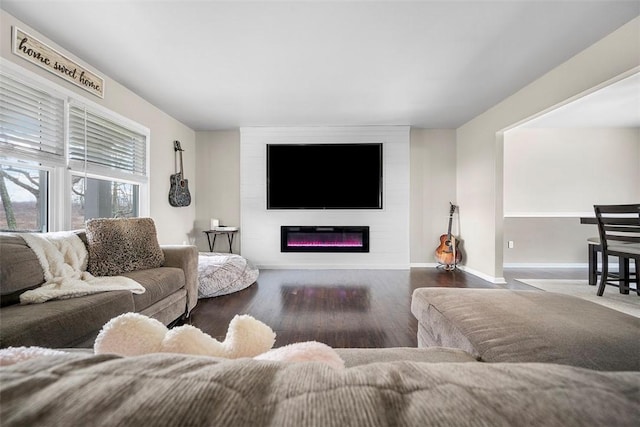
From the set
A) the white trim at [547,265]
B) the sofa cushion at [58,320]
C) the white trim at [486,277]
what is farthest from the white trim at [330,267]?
the sofa cushion at [58,320]

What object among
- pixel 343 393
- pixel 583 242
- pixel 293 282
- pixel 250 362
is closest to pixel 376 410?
pixel 343 393

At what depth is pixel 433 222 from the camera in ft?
15.2

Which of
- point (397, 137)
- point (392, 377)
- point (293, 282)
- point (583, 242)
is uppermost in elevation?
point (397, 137)

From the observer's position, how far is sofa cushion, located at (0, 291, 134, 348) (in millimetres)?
1082

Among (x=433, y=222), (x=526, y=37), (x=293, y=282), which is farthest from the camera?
(x=433, y=222)

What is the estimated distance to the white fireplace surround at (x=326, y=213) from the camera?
443 cm

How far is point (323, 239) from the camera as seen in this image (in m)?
4.53

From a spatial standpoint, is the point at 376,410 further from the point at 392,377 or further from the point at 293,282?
the point at 293,282

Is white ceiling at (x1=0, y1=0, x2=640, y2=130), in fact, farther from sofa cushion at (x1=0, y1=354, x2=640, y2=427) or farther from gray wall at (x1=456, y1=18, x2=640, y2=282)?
sofa cushion at (x1=0, y1=354, x2=640, y2=427)

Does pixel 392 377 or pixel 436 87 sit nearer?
pixel 392 377

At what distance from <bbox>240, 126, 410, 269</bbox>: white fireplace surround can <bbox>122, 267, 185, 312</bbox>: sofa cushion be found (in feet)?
7.42

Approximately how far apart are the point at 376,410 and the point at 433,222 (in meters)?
4.80

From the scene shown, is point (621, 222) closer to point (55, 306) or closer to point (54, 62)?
point (55, 306)

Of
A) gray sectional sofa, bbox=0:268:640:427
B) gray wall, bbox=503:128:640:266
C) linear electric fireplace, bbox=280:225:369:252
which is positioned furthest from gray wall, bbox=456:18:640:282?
gray sectional sofa, bbox=0:268:640:427
